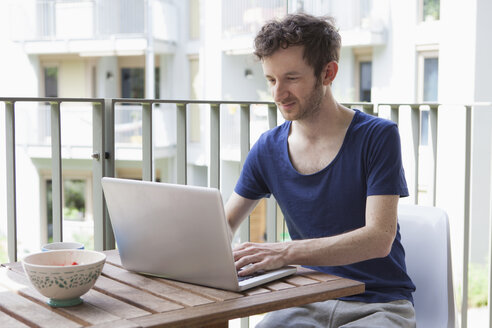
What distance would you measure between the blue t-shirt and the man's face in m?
0.12

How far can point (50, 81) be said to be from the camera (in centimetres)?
1344

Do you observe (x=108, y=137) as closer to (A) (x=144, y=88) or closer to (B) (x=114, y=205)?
(B) (x=114, y=205)

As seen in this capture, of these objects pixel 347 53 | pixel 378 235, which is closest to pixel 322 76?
pixel 378 235

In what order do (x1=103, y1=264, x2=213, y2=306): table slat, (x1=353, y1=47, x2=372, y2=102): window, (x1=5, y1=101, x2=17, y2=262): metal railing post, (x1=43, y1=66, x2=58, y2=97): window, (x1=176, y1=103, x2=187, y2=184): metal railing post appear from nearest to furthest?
(x1=103, y1=264, x2=213, y2=306): table slat
(x1=5, y1=101, x2=17, y2=262): metal railing post
(x1=176, y1=103, x2=187, y2=184): metal railing post
(x1=353, y1=47, x2=372, y2=102): window
(x1=43, y1=66, x2=58, y2=97): window

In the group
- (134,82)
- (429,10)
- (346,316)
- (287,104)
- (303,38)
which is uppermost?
(429,10)

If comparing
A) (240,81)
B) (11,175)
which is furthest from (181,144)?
(240,81)

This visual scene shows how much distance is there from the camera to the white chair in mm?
1714

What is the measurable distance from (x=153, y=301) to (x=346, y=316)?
0.54 m

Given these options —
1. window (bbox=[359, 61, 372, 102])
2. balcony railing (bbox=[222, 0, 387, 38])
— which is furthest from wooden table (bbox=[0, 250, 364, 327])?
window (bbox=[359, 61, 372, 102])

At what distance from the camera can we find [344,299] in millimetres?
1552

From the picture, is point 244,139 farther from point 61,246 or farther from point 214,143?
point 61,246

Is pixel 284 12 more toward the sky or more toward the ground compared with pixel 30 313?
more toward the sky

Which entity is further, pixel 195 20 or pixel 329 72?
pixel 195 20

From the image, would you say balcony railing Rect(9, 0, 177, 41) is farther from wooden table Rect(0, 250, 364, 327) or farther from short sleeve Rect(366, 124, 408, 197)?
wooden table Rect(0, 250, 364, 327)
